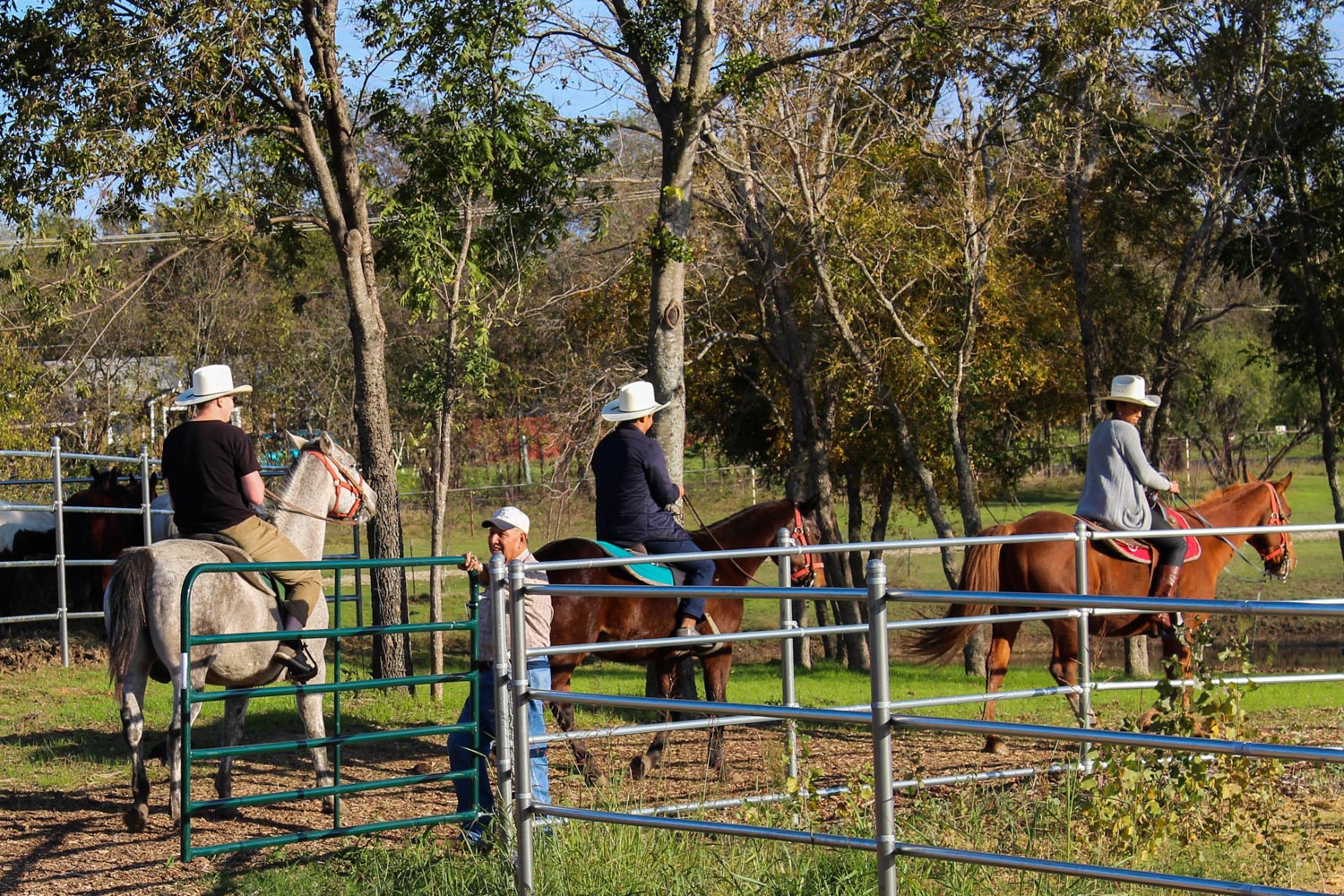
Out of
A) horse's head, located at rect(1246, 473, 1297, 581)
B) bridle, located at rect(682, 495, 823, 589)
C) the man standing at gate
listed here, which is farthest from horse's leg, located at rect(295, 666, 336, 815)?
horse's head, located at rect(1246, 473, 1297, 581)

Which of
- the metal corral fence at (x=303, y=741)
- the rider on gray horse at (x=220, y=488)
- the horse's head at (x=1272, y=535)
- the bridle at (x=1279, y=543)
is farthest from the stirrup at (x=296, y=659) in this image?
the horse's head at (x=1272, y=535)

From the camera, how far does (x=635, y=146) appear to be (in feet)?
78.8

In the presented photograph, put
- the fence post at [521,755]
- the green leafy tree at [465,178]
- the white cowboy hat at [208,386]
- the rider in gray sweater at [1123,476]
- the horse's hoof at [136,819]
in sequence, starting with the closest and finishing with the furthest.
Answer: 1. the fence post at [521,755]
2. the horse's hoof at [136,819]
3. the white cowboy hat at [208,386]
4. the rider in gray sweater at [1123,476]
5. the green leafy tree at [465,178]

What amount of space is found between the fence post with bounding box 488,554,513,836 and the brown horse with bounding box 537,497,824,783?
2.59 metres

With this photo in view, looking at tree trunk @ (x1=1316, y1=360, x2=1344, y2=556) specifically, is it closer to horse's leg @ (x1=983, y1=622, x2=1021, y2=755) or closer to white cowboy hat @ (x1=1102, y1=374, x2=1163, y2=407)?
white cowboy hat @ (x1=1102, y1=374, x2=1163, y2=407)

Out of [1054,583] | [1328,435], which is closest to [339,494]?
[1054,583]

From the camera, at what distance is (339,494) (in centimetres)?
894

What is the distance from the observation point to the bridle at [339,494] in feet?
28.7

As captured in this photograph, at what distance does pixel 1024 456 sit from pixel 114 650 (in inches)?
778

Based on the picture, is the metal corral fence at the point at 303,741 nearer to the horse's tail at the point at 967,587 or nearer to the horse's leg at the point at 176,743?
the horse's leg at the point at 176,743

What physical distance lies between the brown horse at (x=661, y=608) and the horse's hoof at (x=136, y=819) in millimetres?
2407

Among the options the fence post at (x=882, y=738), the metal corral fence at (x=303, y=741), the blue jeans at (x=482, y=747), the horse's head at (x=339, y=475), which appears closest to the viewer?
the fence post at (x=882, y=738)

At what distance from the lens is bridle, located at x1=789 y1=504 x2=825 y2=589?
1027 centimetres

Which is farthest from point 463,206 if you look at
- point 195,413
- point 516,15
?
point 195,413
